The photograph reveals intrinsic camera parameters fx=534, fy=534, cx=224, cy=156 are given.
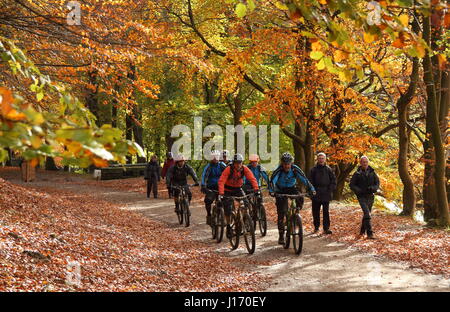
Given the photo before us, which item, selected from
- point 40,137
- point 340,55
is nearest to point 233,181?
point 340,55

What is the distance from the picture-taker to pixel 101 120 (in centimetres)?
3862

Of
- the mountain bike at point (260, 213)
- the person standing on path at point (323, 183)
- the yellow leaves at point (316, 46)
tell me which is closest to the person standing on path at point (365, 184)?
the person standing on path at point (323, 183)

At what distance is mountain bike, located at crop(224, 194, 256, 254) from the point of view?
37.8 ft

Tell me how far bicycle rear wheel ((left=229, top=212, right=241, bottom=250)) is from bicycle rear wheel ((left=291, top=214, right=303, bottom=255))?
121cm

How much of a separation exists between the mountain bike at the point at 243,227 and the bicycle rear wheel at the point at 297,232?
90cm

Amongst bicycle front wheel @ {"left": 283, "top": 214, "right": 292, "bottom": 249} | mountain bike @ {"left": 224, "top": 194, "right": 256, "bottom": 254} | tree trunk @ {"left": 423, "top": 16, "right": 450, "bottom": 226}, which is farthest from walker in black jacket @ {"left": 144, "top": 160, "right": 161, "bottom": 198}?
tree trunk @ {"left": 423, "top": 16, "right": 450, "bottom": 226}

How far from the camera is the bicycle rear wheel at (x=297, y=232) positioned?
11383 mm

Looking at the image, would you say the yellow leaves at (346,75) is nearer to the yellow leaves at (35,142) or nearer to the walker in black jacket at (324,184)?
the yellow leaves at (35,142)

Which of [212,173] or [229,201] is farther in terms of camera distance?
[212,173]

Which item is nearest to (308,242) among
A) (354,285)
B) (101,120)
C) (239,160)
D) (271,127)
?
(239,160)

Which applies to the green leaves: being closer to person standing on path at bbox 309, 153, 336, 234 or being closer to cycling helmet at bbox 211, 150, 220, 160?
cycling helmet at bbox 211, 150, 220, 160

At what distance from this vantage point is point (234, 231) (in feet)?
40.7

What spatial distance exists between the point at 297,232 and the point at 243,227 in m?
1.18

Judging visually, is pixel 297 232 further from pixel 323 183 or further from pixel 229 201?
Answer: pixel 323 183
